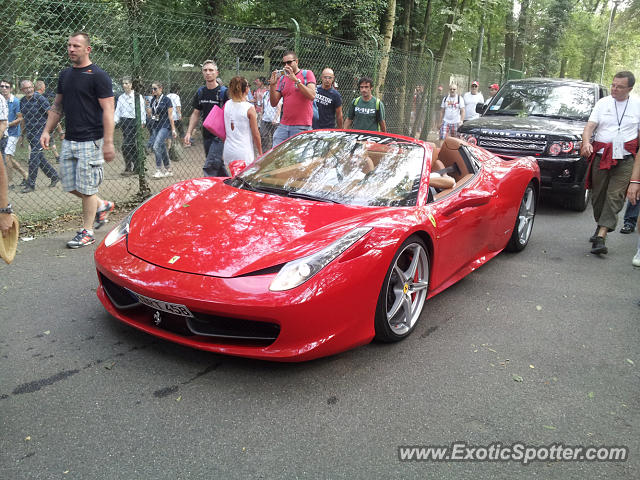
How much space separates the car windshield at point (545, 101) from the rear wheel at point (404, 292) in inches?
233

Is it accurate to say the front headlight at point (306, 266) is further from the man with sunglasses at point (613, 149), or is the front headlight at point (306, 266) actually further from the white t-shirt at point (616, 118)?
the white t-shirt at point (616, 118)

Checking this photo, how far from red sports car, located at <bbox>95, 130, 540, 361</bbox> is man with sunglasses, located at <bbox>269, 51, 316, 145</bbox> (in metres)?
2.68

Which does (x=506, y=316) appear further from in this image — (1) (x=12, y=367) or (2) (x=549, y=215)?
(2) (x=549, y=215)

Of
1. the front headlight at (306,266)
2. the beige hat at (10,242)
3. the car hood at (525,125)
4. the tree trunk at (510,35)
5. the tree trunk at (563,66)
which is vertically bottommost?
the front headlight at (306,266)

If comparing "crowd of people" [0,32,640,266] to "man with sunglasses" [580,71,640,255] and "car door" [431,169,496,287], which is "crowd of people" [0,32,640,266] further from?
"car door" [431,169,496,287]

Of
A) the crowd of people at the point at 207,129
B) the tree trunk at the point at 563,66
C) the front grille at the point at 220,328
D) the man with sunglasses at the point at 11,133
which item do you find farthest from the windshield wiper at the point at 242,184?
the tree trunk at the point at 563,66

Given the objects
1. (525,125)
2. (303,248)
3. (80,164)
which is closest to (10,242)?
(303,248)

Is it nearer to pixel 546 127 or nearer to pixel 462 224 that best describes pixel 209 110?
pixel 462 224

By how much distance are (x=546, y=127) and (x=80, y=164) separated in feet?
20.3

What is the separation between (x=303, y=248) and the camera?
308 centimetres

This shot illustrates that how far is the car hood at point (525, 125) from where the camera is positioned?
7.73 metres

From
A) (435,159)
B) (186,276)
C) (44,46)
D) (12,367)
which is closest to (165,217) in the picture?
(186,276)

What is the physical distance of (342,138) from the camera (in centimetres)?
454

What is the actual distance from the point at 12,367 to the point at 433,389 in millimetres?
2323
